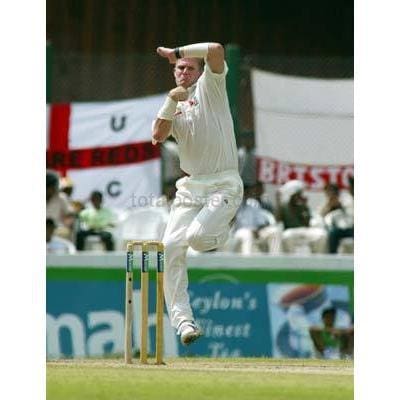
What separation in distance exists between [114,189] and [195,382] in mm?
7115

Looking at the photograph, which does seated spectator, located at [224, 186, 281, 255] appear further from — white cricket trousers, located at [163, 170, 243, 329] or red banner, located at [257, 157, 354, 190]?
white cricket trousers, located at [163, 170, 243, 329]

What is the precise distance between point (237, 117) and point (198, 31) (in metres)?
4.48

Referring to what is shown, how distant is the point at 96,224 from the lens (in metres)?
15.2

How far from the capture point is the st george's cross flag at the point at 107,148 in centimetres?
1570

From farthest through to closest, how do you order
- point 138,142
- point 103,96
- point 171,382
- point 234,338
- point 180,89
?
point 103,96 < point 138,142 < point 234,338 < point 180,89 < point 171,382

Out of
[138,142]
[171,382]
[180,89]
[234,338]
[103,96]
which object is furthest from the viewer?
[103,96]

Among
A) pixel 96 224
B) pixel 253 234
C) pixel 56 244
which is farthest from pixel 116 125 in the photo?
pixel 253 234

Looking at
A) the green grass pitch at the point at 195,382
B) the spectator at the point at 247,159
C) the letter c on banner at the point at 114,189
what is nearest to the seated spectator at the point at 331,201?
the spectator at the point at 247,159

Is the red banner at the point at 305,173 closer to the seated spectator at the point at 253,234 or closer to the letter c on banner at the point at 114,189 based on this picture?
the seated spectator at the point at 253,234

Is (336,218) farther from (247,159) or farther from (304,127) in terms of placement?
(304,127)

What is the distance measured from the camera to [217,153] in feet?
32.2
